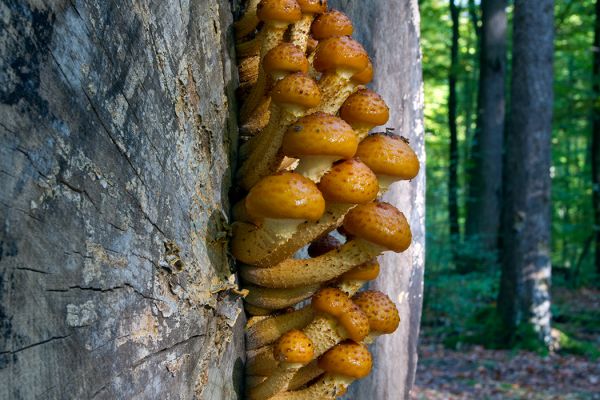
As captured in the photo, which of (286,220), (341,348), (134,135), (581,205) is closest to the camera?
(134,135)

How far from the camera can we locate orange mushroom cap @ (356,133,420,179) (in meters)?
1.44

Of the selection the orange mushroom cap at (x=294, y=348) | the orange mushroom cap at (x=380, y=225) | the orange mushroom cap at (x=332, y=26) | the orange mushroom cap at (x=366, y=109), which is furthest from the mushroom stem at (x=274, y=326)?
the orange mushroom cap at (x=332, y=26)

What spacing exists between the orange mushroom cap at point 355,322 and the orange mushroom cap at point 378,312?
4 centimetres

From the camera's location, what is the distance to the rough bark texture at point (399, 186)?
2.13 metres

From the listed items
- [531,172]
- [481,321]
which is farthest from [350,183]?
[481,321]

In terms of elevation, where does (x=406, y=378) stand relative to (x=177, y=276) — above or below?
below

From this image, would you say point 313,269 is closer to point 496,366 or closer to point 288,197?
point 288,197

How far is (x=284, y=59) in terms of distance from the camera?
1.41 meters

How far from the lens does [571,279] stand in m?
14.0

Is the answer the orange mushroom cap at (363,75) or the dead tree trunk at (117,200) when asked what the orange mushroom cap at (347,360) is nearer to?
the dead tree trunk at (117,200)

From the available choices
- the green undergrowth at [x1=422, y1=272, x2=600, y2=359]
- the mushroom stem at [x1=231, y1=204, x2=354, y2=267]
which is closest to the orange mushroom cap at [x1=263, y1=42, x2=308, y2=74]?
the mushroom stem at [x1=231, y1=204, x2=354, y2=267]

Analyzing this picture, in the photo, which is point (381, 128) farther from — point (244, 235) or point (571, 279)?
point (571, 279)

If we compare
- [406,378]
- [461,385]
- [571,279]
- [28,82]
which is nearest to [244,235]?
[28,82]

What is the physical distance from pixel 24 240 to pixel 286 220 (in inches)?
26.4
